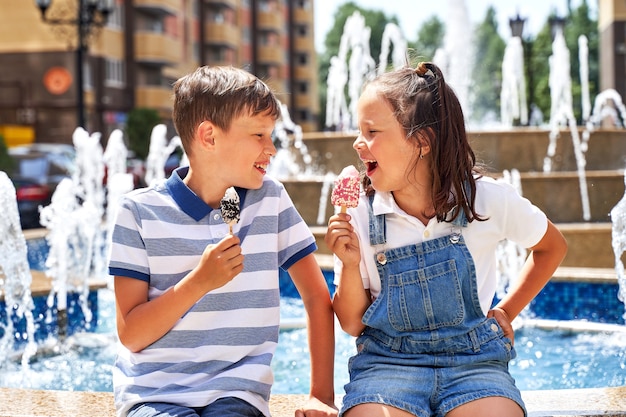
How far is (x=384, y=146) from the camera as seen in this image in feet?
7.54

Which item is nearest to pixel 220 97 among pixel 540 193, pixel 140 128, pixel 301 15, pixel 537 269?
pixel 537 269

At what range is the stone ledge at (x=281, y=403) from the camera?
7.84ft

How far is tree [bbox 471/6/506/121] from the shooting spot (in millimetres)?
56125

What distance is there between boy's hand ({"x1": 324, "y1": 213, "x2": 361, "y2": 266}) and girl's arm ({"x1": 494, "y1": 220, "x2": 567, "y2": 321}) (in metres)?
0.47

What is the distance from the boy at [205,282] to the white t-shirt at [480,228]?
0.14m

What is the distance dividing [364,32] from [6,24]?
19.1 metres

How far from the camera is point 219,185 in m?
2.32

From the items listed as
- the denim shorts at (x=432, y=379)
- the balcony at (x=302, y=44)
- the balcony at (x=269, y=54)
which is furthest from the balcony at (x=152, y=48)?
the denim shorts at (x=432, y=379)

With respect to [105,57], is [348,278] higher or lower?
lower

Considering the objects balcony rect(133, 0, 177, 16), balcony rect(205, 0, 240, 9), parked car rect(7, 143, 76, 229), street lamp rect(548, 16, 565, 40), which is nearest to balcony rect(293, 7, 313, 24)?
balcony rect(205, 0, 240, 9)

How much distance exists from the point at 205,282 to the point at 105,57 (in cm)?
3254

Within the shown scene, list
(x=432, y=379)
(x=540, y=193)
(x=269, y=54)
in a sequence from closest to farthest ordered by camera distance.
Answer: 1. (x=432, y=379)
2. (x=540, y=193)
3. (x=269, y=54)

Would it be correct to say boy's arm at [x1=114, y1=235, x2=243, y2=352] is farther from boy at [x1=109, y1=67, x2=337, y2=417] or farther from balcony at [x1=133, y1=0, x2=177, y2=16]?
balcony at [x1=133, y1=0, x2=177, y2=16]

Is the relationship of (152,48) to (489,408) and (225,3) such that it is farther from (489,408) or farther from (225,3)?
(489,408)
